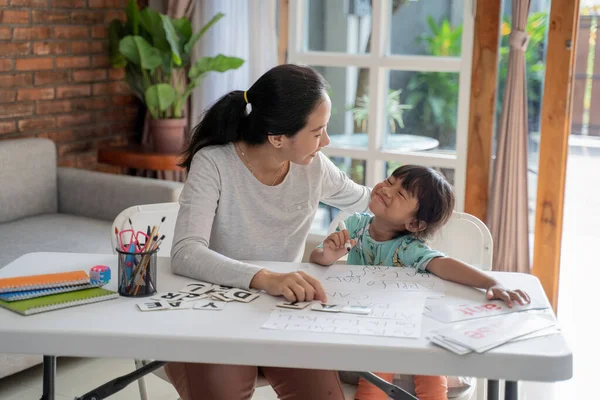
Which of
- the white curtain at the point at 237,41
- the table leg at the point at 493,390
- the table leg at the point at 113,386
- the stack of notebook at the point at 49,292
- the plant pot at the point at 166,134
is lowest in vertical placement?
the table leg at the point at 113,386

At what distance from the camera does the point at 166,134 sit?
3936mm

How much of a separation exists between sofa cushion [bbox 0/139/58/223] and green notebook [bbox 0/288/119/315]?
197 cm

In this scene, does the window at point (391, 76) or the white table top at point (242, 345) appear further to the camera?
the window at point (391, 76)

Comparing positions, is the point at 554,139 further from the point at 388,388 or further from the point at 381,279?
the point at 388,388

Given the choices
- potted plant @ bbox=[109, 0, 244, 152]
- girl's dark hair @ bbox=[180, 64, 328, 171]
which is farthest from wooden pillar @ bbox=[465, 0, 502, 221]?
girl's dark hair @ bbox=[180, 64, 328, 171]

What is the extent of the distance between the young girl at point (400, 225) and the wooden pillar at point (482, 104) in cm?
137

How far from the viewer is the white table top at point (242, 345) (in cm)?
130

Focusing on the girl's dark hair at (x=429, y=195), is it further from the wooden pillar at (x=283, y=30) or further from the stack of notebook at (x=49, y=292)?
the wooden pillar at (x=283, y=30)

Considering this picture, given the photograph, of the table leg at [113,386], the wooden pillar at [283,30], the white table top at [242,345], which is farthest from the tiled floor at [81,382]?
the wooden pillar at [283,30]

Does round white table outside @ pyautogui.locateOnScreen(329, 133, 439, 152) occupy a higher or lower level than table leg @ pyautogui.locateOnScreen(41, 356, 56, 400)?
higher

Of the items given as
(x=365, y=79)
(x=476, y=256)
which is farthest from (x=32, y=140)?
(x=476, y=256)

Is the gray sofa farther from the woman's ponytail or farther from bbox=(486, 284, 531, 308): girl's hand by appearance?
bbox=(486, 284, 531, 308): girl's hand

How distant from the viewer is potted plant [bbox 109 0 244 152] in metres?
3.72

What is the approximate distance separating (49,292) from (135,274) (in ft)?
0.56
